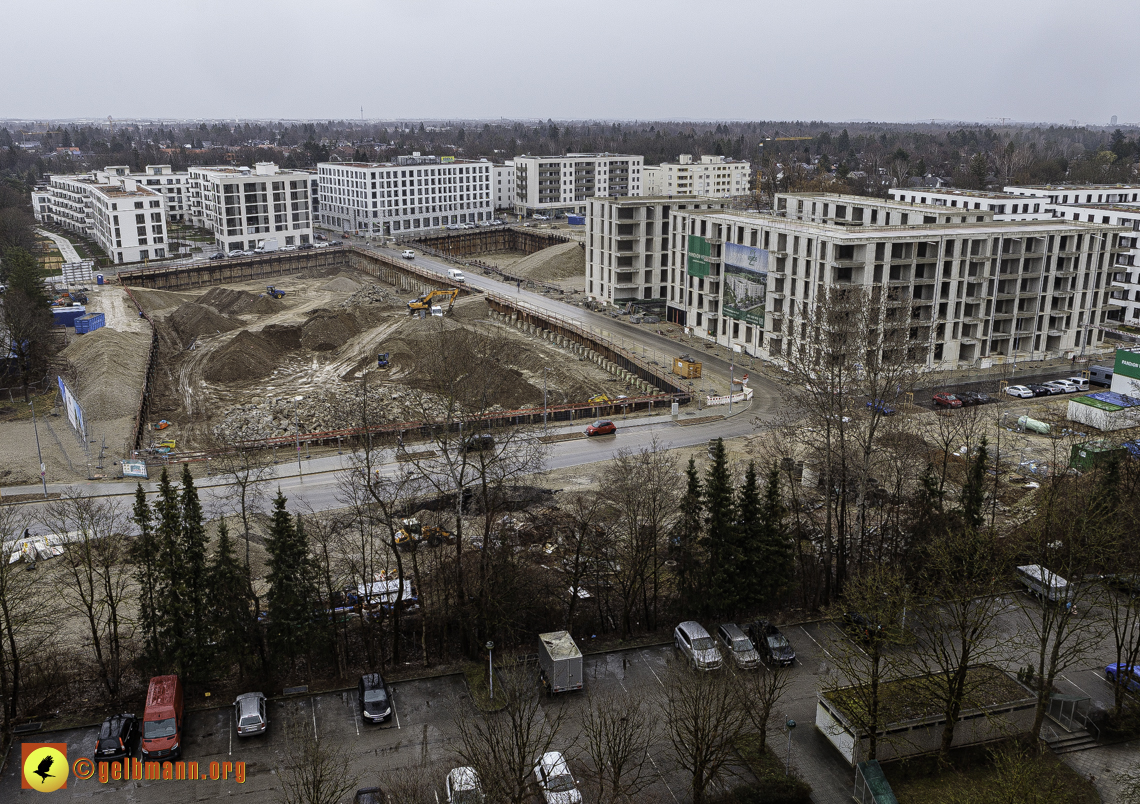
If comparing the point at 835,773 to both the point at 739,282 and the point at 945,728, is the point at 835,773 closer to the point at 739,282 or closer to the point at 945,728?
the point at 945,728

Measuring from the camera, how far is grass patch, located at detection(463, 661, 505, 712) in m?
28.1

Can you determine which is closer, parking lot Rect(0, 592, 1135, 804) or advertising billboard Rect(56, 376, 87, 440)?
parking lot Rect(0, 592, 1135, 804)

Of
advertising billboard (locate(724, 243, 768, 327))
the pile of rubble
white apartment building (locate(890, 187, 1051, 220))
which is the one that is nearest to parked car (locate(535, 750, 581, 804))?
the pile of rubble

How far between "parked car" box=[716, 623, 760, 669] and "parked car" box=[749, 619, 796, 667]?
1.53ft

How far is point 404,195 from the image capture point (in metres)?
148

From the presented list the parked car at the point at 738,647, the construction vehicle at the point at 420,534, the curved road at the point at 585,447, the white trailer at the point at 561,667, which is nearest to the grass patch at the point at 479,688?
the white trailer at the point at 561,667

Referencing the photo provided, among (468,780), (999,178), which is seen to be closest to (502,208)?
(999,178)

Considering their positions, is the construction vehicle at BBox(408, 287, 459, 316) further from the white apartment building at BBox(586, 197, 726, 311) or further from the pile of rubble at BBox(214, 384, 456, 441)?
the pile of rubble at BBox(214, 384, 456, 441)

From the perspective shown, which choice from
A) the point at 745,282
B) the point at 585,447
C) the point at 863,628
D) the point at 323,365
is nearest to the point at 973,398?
the point at 745,282

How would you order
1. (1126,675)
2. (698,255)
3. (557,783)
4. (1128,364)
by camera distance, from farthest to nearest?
(698,255)
(1128,364)
(1126,675)
(557,783)

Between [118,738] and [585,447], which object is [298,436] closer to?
[585,447]

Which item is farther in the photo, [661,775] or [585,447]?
[585,447]

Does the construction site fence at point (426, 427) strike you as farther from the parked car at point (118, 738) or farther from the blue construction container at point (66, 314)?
the blue construction container at point (66, 314)
